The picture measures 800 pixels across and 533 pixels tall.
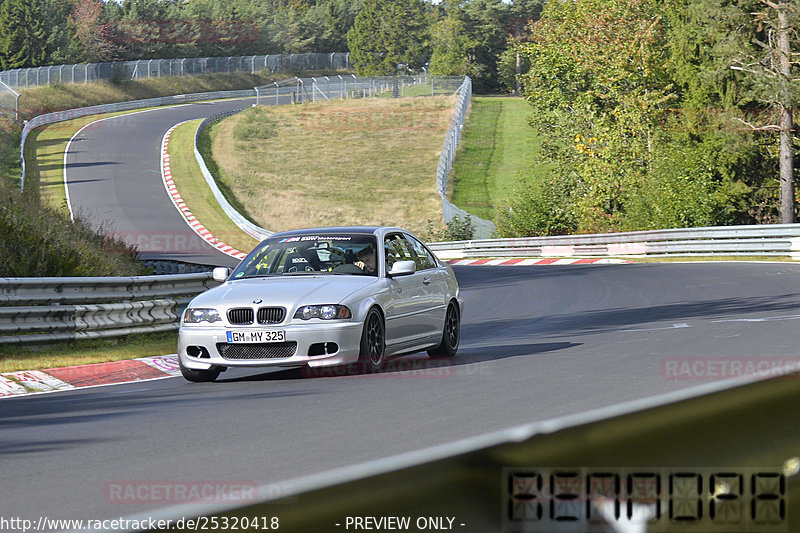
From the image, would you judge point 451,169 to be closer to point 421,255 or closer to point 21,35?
point 21,35

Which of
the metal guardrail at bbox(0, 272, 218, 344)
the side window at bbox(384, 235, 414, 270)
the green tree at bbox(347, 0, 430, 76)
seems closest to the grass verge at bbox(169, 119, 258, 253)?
the metal guardrail at bbox(0, 272, 218, 344)

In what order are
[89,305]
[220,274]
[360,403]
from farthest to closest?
[89,305] → [220,274] → [360,403]

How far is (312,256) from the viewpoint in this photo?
12.3 metres

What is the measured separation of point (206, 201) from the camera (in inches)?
2247

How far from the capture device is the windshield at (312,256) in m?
12.1

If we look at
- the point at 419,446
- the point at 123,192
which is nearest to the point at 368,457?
the point at 419,446

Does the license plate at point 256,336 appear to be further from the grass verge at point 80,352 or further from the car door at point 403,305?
the grass verge at point 80,352

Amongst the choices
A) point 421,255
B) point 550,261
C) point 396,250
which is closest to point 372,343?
point 396,250

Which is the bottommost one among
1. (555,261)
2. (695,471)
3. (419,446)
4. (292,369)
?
(555,261)

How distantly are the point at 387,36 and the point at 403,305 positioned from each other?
135749mm

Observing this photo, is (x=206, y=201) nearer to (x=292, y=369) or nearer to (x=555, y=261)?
(x=555, y=261)

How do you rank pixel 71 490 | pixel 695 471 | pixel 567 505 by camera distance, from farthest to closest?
pixel 71 490
pixel 695 471
pixel 567 505

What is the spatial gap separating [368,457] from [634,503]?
13.4 ft

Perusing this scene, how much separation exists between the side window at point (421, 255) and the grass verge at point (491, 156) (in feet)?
135
